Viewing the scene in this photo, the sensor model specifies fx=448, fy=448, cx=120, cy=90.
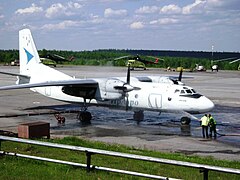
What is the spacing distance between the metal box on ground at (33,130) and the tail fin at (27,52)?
1365 cm

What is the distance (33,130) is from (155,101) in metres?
9.20

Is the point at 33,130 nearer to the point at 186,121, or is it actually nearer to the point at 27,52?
the point at 186,121

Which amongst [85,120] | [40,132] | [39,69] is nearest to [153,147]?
[40,132]

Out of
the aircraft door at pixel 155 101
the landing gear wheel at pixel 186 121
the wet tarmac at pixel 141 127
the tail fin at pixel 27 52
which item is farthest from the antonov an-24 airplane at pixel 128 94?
the tail fin at pixel 27 52

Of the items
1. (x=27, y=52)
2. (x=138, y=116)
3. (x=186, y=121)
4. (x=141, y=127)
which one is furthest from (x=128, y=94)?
(x=27, y=52)

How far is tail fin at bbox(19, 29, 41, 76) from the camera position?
33594mm

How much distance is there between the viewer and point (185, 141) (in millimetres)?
21812

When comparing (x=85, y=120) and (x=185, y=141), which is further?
(x=85, y=120)

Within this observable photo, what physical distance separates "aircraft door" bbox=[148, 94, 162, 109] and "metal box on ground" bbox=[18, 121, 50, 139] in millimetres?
8272

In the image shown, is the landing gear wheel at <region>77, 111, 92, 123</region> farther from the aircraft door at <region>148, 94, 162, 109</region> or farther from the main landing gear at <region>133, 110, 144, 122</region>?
the aircraft door at <region>148, 94, 162, 109</region>

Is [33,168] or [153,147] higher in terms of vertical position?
[33,168]

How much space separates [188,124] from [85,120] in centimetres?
651

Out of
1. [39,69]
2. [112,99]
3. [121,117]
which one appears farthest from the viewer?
[39,69]

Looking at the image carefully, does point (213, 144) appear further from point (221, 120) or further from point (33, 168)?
point (33, 168)
